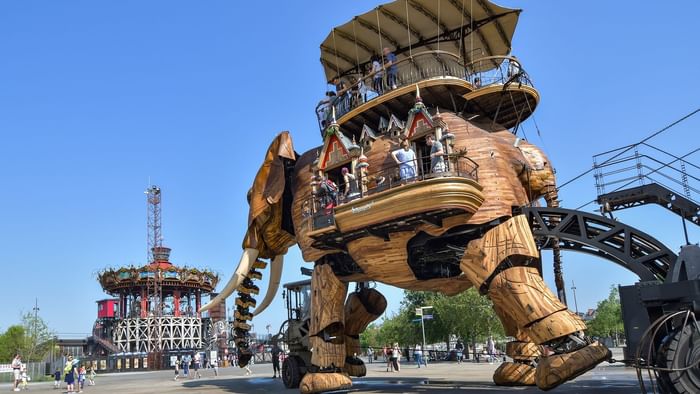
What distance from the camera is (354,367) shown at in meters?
17.6

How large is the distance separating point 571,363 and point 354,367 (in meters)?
8.00

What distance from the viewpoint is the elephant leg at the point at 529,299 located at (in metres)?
11.1

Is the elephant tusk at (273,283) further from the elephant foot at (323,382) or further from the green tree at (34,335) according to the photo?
the green tree at (34,335)

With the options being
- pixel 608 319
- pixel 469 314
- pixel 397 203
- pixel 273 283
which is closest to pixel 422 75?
pixel 397 203

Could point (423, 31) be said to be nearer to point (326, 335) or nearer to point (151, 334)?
point (326, 335)

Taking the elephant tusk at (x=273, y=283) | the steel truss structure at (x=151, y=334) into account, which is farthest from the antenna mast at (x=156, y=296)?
the elephant tusk at (x=273, y=283)

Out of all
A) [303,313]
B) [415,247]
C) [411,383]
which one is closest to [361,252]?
[415,247]

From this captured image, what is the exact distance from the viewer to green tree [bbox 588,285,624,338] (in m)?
67.4

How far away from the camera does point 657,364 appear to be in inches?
360

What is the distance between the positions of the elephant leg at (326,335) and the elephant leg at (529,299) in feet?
13.1

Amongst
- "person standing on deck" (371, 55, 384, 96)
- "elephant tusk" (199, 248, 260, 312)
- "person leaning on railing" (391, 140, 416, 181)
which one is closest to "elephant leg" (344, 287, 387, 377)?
"elephant tusk" (199, 248, 260, 312)

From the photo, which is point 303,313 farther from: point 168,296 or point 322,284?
point 168,296

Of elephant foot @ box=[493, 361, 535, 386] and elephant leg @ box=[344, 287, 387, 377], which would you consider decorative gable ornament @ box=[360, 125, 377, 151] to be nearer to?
elephant leg @ box=[344, 287, 387, 377]

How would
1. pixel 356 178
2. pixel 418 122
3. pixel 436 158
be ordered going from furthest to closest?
pixel 356 178 → pixel 418 122 → pixel 436 158
